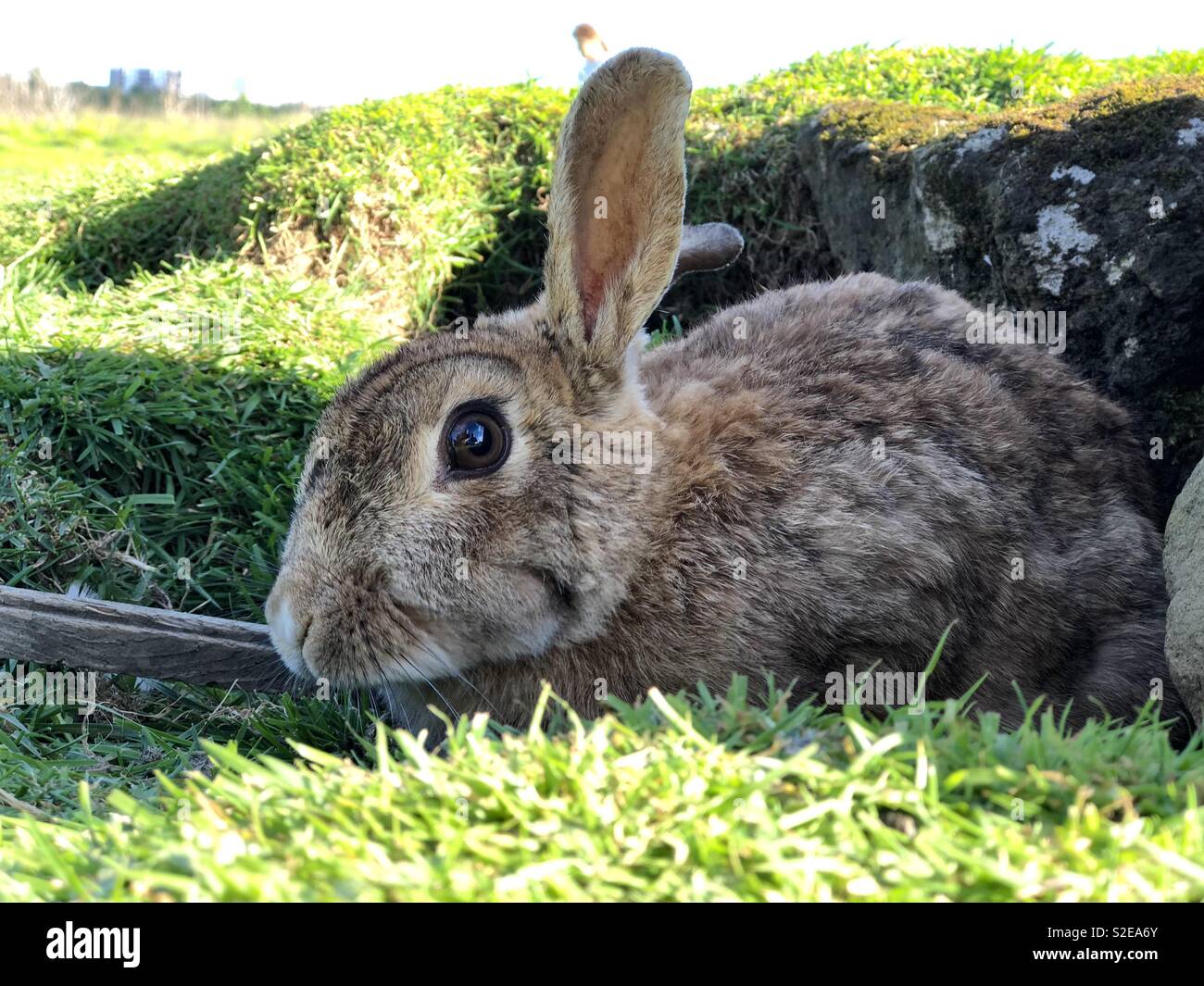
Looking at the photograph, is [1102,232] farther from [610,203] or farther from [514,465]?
[514,465]

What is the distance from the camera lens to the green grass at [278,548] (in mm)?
2248

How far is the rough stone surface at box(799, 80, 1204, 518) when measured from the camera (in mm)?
4707

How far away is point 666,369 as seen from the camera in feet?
14.4

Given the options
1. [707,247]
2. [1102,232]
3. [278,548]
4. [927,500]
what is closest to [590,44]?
[707,247]

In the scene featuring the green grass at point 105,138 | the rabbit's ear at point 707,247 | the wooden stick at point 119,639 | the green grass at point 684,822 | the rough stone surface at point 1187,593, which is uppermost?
the green grass at point 105,138

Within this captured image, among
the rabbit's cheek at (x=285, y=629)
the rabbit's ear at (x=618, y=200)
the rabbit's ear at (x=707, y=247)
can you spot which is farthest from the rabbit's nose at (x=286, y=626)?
the rabbit's ear at (x=707, y=247)

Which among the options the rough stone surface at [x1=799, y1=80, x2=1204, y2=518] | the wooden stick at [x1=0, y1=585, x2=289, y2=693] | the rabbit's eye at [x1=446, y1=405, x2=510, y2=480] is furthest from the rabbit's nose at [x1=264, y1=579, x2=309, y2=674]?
the rough stone surface at [x1=799, y1=80, x2=1204, y2=518]

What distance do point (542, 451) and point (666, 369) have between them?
3.28 feet

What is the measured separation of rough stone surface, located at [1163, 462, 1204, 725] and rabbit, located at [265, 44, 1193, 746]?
0.98 feet

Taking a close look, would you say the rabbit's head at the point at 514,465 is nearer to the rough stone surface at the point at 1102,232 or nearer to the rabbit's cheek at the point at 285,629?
the rabbit's cheek at the point at 285,629

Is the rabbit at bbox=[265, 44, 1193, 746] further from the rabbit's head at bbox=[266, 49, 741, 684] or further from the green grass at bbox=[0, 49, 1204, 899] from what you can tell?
the green grass at bbox=[0, 49, 1204, 899]

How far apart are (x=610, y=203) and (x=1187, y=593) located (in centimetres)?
193
